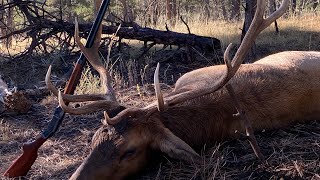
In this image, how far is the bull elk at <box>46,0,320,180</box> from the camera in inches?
155

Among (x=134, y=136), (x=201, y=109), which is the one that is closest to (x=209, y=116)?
(x=201, y=109)

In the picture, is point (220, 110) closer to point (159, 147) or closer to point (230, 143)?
point (230, 143)

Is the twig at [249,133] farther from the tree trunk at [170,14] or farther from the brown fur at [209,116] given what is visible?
the tree trunk at [170,14]

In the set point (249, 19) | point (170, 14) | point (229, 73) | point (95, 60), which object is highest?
point (229, 73)

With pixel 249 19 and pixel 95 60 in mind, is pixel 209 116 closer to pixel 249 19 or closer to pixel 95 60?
pixel 95 60

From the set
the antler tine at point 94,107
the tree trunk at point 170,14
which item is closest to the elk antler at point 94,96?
the antler tine at point 94,107

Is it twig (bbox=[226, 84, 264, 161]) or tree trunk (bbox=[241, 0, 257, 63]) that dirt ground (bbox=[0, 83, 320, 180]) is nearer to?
twig (bbox=[226, 84, 264, 161])

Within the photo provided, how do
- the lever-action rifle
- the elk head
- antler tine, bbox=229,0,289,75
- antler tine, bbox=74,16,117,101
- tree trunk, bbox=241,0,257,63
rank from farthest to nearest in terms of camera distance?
tree trunk, bbox=241,0,257,63 → antler tine, bbox=74,16,117,101 → the lever-action rifle → antler tine, bbox=229,0,289,75 → the elk head

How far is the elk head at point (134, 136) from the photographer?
12.7ft

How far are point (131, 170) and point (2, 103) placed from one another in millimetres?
3422

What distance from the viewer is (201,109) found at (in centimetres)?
446

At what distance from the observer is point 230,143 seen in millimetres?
4523

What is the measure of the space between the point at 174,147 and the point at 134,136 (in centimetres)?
31

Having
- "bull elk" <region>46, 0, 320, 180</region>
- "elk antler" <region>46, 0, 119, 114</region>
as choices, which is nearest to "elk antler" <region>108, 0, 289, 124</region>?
"bull elk" <region>46, 0, 320, 180</region>
